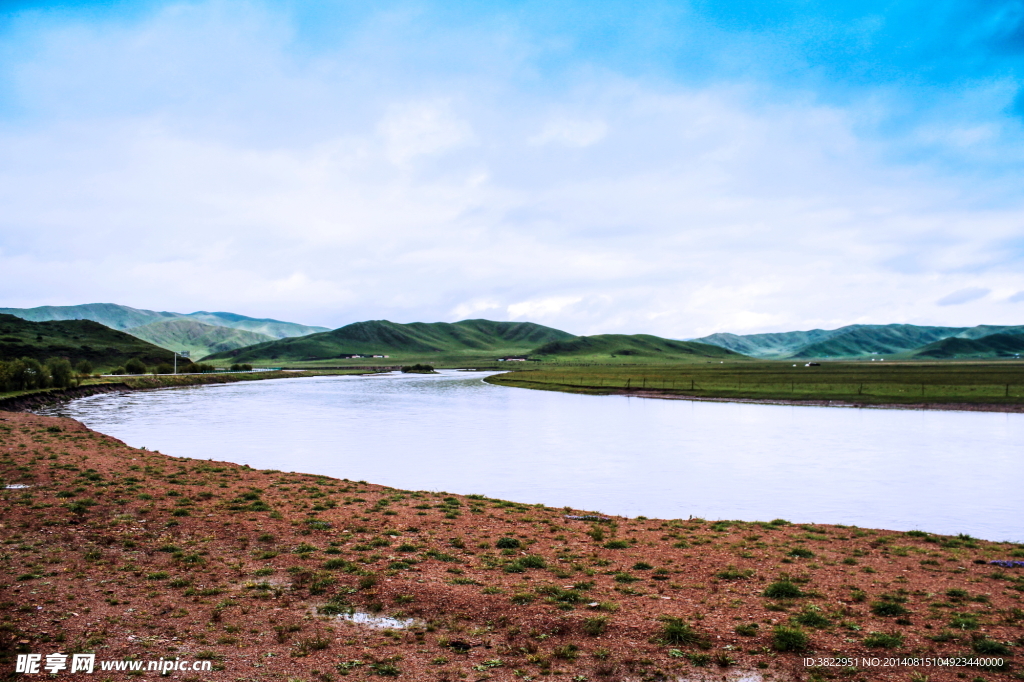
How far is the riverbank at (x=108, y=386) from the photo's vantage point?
61091mm

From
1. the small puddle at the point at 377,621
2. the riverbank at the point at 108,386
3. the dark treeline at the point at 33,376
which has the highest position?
the dark treeline at the point at 33,376

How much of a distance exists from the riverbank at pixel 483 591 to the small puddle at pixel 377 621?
3.2 inches

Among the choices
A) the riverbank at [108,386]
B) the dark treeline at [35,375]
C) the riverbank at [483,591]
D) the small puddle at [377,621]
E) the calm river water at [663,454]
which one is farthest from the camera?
A: the dark treeline at [35,375]

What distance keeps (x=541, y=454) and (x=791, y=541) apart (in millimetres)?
19306

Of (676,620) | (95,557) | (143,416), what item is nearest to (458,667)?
(676,620)

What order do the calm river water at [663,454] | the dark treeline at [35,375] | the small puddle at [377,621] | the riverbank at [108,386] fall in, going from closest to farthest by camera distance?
the small puddle at [377,621] < the calm river water at [663,454] < the riverbank at [108,386] < the dark treeline at [35,375]

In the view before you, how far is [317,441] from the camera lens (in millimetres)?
39156

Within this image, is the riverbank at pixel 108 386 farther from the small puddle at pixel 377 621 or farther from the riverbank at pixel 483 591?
the small puddle at pixel 377 621

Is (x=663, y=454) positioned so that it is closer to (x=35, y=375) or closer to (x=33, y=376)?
(x=33, y=376)

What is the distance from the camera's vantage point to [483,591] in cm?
1138

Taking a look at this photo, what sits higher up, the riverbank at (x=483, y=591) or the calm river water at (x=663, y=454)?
the riverbank at (x=483, y=591)

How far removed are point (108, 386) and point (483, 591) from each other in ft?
357

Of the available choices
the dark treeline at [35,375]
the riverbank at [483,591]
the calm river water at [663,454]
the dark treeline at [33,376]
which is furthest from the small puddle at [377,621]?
the dark treeline at [33,376]

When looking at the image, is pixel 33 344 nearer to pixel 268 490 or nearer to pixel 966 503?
pixel 268 490
